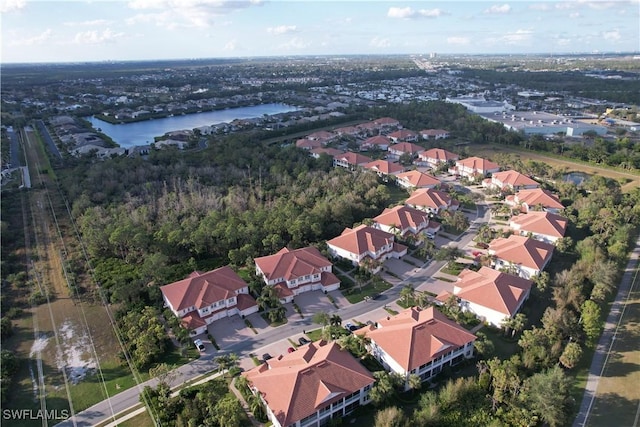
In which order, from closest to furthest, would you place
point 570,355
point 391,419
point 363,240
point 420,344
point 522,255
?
point 391,419
point 570,355
point 420,344
point 522,255
point 363,240

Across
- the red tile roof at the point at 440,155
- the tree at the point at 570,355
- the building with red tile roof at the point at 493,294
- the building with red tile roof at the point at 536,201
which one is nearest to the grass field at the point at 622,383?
the tree at the point at 570,355

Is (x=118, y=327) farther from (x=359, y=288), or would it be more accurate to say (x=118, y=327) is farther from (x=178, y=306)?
(x=359, y=288)

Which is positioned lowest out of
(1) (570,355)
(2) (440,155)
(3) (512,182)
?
(1) (570,355)

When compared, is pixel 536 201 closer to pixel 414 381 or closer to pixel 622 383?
pixel 622 383

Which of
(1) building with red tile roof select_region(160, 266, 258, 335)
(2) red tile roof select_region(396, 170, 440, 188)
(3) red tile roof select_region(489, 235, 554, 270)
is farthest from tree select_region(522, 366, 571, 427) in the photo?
(2) red tile roof select_region(396, 170, 440, 188)

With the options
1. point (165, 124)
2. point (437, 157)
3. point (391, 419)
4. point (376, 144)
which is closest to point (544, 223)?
point (437, 157)

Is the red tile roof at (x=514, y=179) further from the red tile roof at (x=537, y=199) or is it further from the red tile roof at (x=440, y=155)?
the red tile roof at (x=440, y=155)
